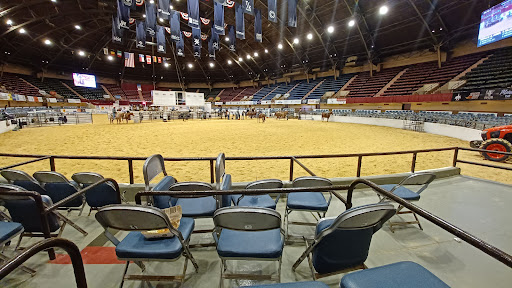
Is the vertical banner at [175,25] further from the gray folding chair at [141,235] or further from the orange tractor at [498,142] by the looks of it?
the orange tractor at [498,142]

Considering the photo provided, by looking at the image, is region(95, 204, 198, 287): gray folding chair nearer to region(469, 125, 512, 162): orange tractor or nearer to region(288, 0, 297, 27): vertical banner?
region(469, 125, 512, 162): orange tractor

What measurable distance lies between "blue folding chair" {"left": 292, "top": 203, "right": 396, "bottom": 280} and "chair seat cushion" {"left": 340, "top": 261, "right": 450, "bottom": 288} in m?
0.30

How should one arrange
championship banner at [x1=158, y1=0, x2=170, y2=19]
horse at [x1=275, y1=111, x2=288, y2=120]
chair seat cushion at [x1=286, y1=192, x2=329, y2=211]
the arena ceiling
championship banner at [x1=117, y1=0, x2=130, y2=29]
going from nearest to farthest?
chair seat cushion at [x1=286, y1=192, x2=329, y2=211] → championship banner at [x1=158, y1=0, x2=170, y2=19] → championship banner at [x1=117, y1=0, x2=130, y2=29] → the arena ceiling → horse at [x1=275, y1=111, x2=288, y2=120]

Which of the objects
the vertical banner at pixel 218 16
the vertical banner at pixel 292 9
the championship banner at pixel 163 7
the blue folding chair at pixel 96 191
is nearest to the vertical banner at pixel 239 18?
the vertical banner at pixel 218 16

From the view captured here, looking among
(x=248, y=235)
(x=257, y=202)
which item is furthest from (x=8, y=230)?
(x=257, y=202)

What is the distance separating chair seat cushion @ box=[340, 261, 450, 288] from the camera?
126 centimetres

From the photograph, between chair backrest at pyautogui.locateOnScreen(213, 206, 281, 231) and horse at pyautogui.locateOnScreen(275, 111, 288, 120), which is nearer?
chair backrest at pyautogui.locateOnScreen(213, 206, 281, 231)

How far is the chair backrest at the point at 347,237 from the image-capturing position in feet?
4.84

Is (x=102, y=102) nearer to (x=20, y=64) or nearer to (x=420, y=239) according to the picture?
(x=20, y=64)

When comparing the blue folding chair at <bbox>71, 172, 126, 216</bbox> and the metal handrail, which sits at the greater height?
the metal handrail

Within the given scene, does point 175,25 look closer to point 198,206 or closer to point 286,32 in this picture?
point 286,32

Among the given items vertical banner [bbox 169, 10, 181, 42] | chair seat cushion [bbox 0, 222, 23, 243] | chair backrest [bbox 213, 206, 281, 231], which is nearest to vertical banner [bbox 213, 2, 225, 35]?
vertical banner [bbox 169, 10, 181, 42]

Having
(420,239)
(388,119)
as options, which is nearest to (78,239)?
(420,239)

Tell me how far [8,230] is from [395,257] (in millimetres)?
4314
